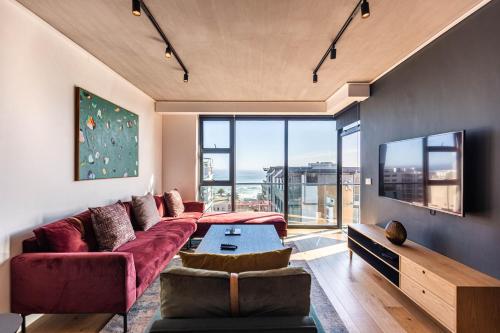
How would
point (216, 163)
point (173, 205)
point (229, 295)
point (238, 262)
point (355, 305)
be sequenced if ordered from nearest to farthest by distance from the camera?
point (229, 295) < point (238, 262) < point (355, 305) < point (173, 205) < point (216, 163)

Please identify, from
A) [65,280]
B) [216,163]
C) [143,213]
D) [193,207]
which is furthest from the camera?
[216,163]

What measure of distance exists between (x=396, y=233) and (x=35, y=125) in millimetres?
3573

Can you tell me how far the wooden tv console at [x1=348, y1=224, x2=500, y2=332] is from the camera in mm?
1858

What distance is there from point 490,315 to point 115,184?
399 cm

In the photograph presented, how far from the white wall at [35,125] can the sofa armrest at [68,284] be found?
123mm

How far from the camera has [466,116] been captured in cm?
229

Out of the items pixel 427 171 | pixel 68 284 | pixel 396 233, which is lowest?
pixel 68 284

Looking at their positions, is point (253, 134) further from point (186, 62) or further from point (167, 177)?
point (186, 62)

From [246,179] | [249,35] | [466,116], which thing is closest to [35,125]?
[249,35]

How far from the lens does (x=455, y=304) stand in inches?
73.5

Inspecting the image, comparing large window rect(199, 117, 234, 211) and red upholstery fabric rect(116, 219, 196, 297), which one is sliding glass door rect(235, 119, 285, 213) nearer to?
large window rect(199, 117, 234, 211)

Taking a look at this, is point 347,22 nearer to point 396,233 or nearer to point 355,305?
point 396,233

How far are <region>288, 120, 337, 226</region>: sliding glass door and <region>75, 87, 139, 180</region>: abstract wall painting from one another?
3.13m

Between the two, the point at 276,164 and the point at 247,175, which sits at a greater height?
the point at 276,164
